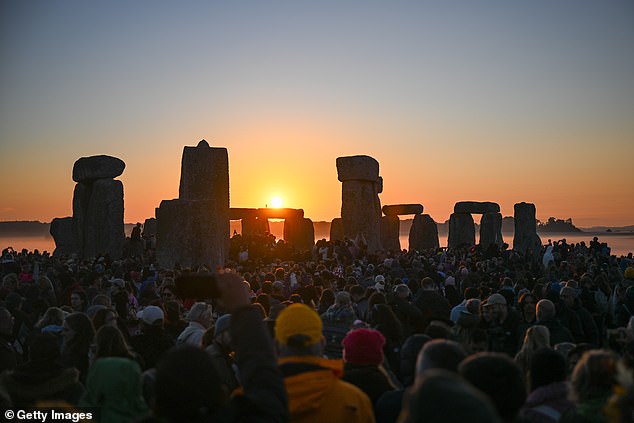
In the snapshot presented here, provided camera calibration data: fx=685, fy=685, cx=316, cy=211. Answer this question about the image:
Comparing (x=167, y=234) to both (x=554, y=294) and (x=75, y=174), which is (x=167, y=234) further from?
(x=554, y=294)

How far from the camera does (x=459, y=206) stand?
3394cm

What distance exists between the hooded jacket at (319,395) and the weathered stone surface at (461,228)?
3089cm

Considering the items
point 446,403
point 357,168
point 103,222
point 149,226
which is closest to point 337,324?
point 446,403

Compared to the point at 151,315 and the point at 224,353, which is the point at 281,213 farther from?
the point at 224,353

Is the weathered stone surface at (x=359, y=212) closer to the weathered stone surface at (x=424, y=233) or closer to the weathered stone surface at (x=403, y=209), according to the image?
the weathered stone surface at (x=424, y=233)

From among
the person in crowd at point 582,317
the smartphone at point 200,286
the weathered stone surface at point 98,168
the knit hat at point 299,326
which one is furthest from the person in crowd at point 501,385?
the weathered stone surface at point 98,168

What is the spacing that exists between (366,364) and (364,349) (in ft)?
0.29

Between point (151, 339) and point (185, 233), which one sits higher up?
point (185, 233)

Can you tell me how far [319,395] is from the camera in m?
3.05

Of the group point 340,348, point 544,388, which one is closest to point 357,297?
point 340,348

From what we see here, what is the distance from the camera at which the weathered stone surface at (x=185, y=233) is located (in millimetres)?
16312

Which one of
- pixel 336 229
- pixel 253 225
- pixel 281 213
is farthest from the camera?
pixel 253 225

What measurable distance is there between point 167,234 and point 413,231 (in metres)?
19.5

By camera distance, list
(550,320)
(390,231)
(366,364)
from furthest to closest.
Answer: (390,231) < (550,320) < (366,364)
